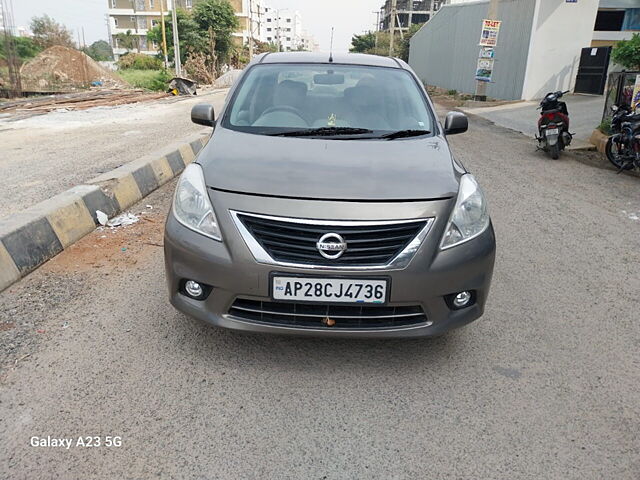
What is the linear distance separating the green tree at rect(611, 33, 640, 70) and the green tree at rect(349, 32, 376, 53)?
82.3m

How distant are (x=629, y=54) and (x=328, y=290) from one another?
9.27 m

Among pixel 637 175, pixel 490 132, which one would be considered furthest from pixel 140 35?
pixel 637 175

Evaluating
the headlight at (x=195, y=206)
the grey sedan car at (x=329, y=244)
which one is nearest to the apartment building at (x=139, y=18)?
the headlight at (x=195, y=206)

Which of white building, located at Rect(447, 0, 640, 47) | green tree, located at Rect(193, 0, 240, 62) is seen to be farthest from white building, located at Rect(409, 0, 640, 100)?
green tree, located at Rect(193, 0, 240, 62)

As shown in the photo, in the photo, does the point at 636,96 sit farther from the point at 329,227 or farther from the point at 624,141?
the point at 329,227

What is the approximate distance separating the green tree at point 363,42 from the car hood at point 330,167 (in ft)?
293

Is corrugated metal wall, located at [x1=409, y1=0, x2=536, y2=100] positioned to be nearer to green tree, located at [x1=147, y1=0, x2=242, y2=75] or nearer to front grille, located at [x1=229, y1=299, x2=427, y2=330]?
front grille, located at [x1=229, y1=299, x2=427, y2=330]

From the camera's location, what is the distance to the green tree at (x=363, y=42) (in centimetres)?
8938

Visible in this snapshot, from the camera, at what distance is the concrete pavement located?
12.1 meters

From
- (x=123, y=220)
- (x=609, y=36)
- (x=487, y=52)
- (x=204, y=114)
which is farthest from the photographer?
(x=609, y=36)

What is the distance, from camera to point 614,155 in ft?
27.4

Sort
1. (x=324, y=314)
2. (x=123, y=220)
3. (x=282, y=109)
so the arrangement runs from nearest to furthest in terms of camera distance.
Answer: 1. (x=324, y=314)
2. (x=282, y=109)
3. (x=123, y=220)

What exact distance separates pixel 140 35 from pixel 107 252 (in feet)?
280

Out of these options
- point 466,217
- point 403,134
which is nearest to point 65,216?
point 403,134
